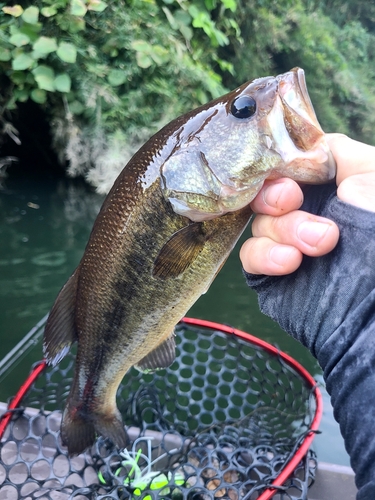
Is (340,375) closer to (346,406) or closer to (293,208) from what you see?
(346,406)

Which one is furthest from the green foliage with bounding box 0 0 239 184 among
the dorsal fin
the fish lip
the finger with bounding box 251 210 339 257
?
the finger with bounding box 251 210 339 257

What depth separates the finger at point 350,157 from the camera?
48.0 inches

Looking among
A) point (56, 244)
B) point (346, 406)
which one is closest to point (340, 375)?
point (346, 406)

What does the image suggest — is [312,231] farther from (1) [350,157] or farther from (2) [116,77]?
(2) [116,77]

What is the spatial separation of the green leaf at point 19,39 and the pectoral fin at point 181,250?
5.16 m

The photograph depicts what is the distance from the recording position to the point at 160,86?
6.36 meters

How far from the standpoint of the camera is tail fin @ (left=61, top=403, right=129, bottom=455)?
5.86 ft

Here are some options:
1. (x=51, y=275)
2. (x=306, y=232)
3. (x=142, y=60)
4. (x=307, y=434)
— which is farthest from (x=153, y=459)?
(x=142, y=60)

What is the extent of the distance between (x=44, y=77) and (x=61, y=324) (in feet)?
16.2

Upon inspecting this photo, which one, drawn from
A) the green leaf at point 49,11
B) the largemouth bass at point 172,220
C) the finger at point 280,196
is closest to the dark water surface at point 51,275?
the largemouth bass at point 172,220

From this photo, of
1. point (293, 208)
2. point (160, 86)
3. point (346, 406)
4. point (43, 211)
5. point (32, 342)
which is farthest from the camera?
point (160, 86)

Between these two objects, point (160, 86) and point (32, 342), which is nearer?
point (32, 342)

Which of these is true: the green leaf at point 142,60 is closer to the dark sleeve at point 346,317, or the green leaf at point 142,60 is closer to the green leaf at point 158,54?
the green leaf at point 158,54

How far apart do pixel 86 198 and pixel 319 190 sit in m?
5.59
